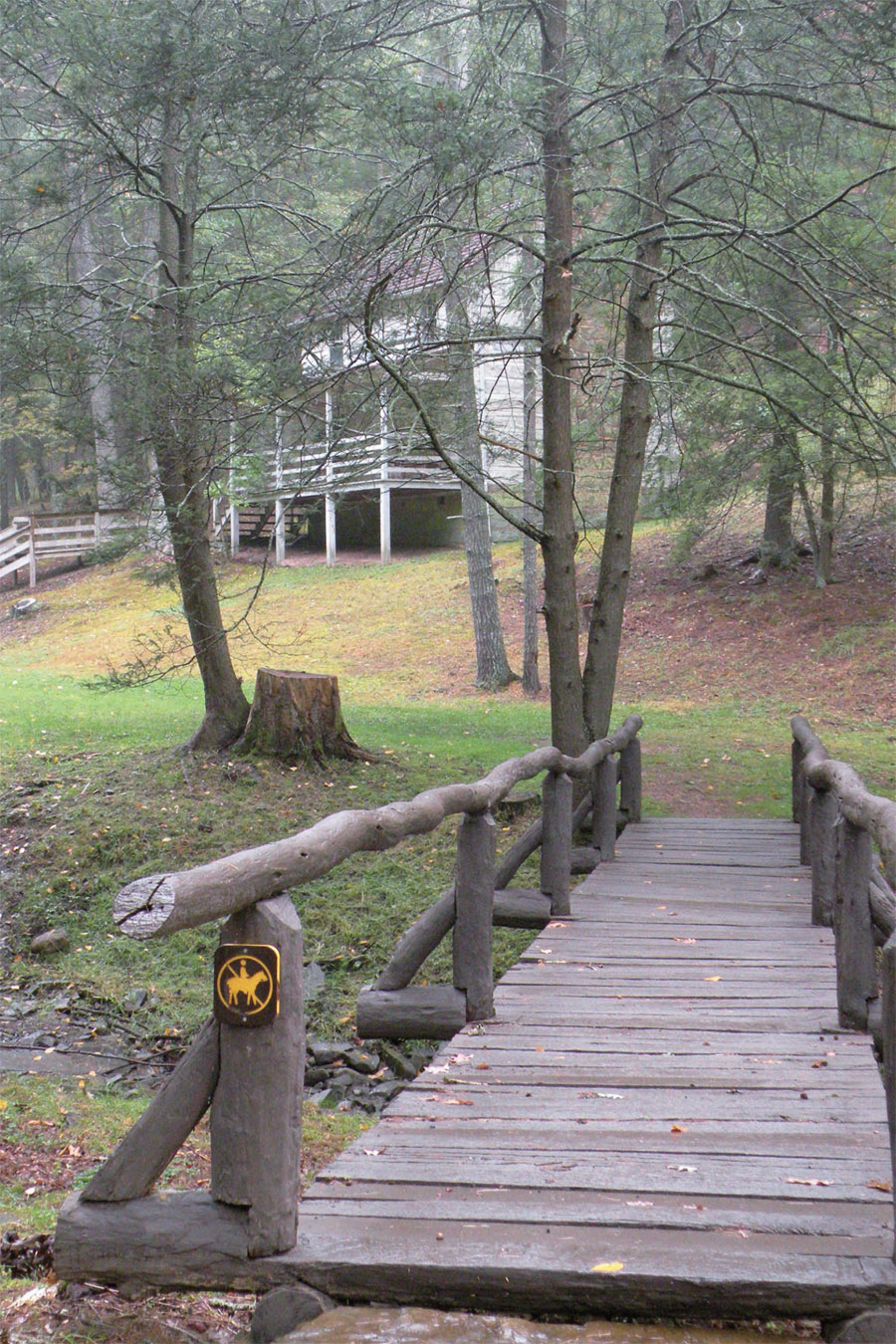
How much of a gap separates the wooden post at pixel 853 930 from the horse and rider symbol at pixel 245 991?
2.89 m

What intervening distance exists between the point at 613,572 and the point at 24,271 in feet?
18.3

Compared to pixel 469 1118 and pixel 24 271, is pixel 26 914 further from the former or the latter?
pixel 469 1118

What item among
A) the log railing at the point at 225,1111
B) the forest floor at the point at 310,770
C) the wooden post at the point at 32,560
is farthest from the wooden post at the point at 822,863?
the wooden post at the point at 32,560

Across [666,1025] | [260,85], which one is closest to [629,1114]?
[666,1025]

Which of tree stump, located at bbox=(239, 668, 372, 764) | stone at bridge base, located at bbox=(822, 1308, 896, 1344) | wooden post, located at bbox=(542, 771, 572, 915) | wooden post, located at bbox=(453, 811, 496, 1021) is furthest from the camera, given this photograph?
tree stump, located at bbox=(239, 668, 372, 764)

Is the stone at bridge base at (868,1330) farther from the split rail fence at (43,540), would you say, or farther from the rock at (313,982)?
the split rail fence at (43,540)

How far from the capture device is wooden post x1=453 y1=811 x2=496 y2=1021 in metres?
5.07

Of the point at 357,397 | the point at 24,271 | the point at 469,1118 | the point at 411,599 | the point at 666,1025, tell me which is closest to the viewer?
the point at 469,1118

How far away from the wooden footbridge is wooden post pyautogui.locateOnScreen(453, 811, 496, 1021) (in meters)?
0.01

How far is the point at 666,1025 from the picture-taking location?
505 centimetres

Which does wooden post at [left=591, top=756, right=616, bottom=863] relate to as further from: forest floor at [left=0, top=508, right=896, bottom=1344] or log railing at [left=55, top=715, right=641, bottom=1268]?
log railing at [left=55, top=715, right=641, bottom=1268]

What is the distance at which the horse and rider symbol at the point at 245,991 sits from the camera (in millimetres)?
2883

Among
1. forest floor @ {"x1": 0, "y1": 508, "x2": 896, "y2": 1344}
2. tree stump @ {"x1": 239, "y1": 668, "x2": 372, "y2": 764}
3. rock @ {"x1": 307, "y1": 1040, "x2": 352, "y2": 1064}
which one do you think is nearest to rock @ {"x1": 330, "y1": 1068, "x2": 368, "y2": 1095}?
rock @ {"x1": 307, "y1": 1040, "x2": 352, "y2": 1064}

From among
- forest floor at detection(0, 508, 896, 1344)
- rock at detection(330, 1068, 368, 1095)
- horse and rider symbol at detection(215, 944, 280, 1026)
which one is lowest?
rock at detection(330, 1068, 368, 1095)
